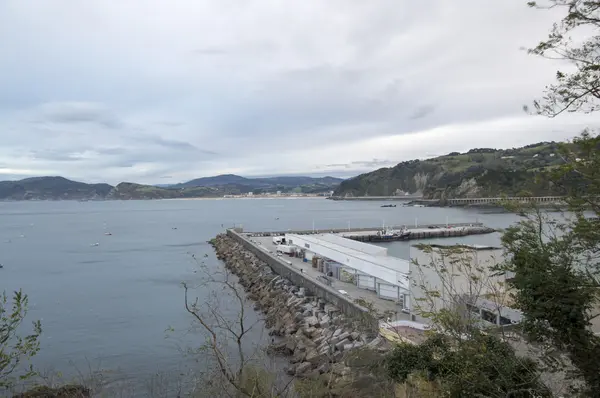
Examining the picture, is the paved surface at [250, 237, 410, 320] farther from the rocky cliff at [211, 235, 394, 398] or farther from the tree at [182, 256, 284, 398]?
the tree at [182, 256, 284, 398]

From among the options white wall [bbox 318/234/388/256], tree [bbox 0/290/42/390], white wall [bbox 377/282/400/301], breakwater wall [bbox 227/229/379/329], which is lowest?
breakwater wall [bbox 227/229/379/329]

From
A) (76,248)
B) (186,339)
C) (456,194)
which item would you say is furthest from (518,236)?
(456,194)

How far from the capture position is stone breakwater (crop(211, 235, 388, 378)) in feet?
38.9

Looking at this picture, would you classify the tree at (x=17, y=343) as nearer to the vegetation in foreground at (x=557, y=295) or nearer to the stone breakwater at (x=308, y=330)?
the vegetation in foreground at (x=557, y=295)

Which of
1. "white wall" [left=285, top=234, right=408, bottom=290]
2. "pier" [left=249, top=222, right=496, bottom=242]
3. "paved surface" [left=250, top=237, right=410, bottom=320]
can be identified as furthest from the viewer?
"pier" [left=249, top=222, right=496, bottom=242]

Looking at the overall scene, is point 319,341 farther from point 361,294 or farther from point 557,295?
point 557,295

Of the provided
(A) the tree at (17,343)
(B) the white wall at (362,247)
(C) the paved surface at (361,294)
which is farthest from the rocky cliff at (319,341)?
(A) the tree at (17,343)

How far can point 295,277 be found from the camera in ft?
73.9

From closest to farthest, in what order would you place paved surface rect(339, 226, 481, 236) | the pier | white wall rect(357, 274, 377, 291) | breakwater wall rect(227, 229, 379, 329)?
breakwater wall rect(227, 229, 379, 329) < white wall rect(357, 274, 377, 291) < the pier < paved surface rect(339, 226, 481, 236)

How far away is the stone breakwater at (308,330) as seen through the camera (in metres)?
11.9

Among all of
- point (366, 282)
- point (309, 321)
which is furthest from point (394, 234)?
point (309, 321)

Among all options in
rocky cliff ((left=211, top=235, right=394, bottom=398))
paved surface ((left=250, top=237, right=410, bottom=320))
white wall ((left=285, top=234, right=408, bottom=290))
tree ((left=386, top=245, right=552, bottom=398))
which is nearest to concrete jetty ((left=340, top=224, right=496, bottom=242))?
white wall ((left=285, top=234, right=408, bottom=290))

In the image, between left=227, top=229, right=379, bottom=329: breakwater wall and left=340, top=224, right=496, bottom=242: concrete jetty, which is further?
left=340, top=224, right=496, bottom=242: concrete jetty

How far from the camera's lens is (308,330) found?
52.0 ft
